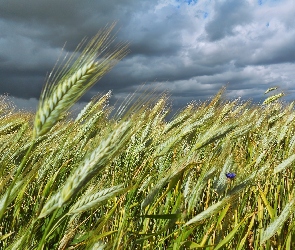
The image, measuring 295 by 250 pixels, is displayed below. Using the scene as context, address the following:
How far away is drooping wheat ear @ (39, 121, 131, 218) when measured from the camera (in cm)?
88

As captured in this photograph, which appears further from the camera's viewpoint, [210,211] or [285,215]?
[285,215]

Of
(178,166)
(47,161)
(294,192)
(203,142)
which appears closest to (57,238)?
(47,161)

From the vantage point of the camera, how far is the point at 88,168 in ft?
3.01

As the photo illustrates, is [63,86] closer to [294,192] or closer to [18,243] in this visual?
[18,243]

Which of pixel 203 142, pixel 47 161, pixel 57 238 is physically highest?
pixel 203 142

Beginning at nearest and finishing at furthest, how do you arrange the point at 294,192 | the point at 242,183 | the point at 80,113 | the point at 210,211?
the point at 210,211
the point at 242,183
the point at 294,192
the point at 80,113

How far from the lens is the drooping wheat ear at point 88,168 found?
884mm

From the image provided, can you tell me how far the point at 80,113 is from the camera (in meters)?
2.20

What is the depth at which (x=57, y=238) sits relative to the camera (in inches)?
61.4

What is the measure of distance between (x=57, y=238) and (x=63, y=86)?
765 millimetres

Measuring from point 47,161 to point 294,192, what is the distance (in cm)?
117

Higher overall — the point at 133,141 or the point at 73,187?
the point at 133,141

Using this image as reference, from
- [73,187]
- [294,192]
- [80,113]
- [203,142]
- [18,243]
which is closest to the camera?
[73,187]

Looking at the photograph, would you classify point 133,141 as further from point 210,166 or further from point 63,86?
point 63,86
